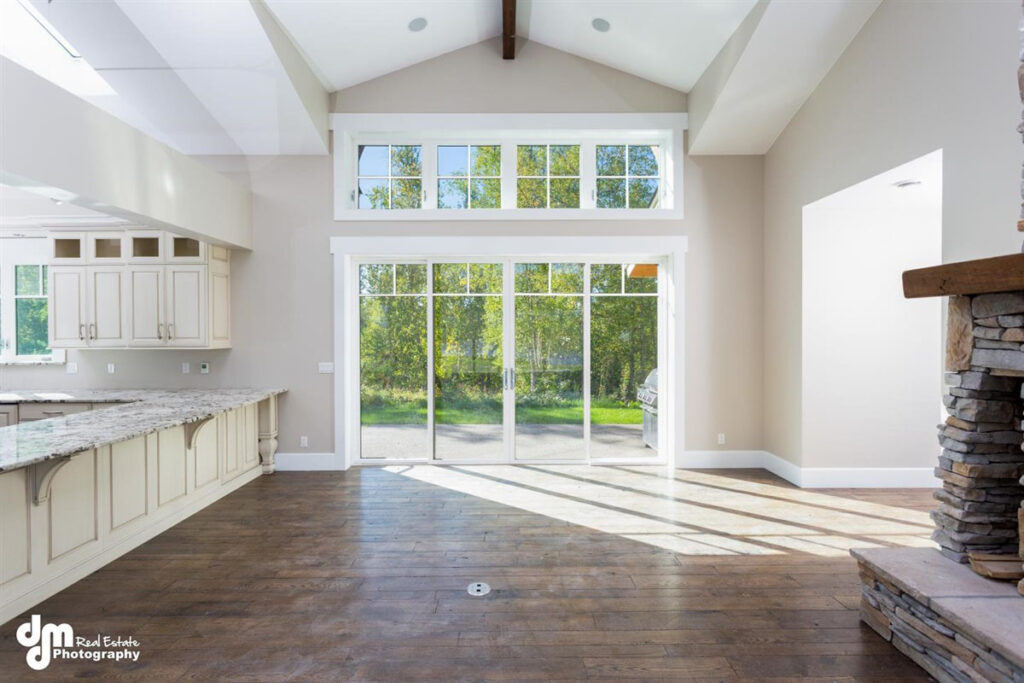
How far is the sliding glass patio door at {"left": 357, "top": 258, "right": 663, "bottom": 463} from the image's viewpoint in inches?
224

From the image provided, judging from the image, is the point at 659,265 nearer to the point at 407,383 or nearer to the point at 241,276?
the point at 407,383

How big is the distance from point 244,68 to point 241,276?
2054 mm

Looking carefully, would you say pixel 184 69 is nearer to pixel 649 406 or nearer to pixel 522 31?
pixel 522 31

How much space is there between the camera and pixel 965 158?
3.08 metres

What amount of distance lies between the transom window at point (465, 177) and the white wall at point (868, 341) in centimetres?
321

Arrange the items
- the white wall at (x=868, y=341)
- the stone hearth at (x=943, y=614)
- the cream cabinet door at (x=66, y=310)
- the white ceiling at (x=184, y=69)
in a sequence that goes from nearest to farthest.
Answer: the stone hearth at (x=943, y=614), the white ceiling at (x=184, y=69), the white wall at (x=868, y=341), the cream cabinet door at (x=66, y=310)

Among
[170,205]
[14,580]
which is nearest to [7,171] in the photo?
[170,205]

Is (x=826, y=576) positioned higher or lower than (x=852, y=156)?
lower

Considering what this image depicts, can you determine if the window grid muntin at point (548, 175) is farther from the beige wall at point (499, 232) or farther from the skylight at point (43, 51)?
the skylight at point (43, 51)

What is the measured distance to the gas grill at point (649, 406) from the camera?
18.8 feet

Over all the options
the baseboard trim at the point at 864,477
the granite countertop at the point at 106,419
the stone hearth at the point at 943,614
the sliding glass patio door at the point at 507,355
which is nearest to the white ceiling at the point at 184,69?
the sliding glass patio door at the point at 507,355

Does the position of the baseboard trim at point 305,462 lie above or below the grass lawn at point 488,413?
below

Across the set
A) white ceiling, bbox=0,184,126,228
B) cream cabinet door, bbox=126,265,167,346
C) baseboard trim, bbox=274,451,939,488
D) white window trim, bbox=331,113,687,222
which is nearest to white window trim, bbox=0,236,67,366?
white ceiling, bbox=0,184,126,228

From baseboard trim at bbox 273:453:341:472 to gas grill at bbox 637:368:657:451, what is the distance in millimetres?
3418
